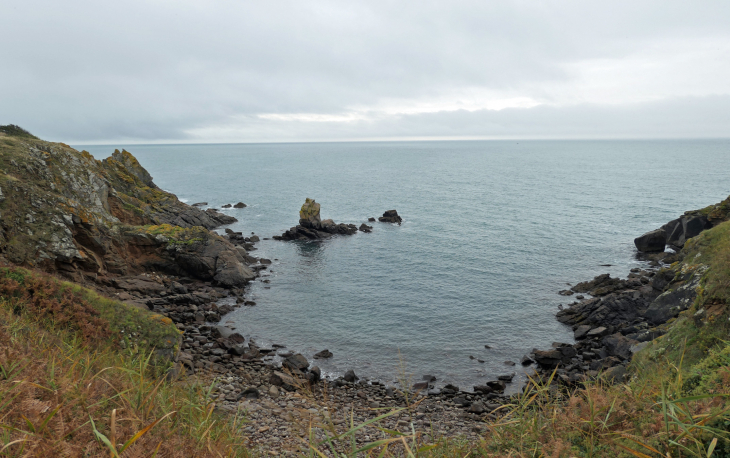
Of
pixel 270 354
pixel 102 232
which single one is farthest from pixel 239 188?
pixel 270 354

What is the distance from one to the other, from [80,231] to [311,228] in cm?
3401

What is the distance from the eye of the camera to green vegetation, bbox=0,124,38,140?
39.9 m

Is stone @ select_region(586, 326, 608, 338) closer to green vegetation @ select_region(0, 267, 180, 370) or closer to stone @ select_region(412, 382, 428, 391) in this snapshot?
stone @ select_region(412, 382, 428, 391)

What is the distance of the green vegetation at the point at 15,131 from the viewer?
3991 centimetres

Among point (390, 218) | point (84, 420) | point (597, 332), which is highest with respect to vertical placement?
point (84, 420)

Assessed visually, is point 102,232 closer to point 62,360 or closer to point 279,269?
point 279,269

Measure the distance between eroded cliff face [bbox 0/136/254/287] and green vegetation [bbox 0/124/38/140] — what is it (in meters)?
3.43

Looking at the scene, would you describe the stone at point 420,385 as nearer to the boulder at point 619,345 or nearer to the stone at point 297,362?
the stone at point 297,362

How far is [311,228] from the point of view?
6425 cm

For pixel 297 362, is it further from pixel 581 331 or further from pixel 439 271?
pixel 439 271

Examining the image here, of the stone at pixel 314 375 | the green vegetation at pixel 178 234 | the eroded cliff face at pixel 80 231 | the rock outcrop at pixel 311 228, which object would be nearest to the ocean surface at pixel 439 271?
the stone at pixel 314 375

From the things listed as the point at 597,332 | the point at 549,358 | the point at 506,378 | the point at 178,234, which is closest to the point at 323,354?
the point at 506,378

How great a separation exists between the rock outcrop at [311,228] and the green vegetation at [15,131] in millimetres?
31700

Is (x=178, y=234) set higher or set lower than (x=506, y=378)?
higher
